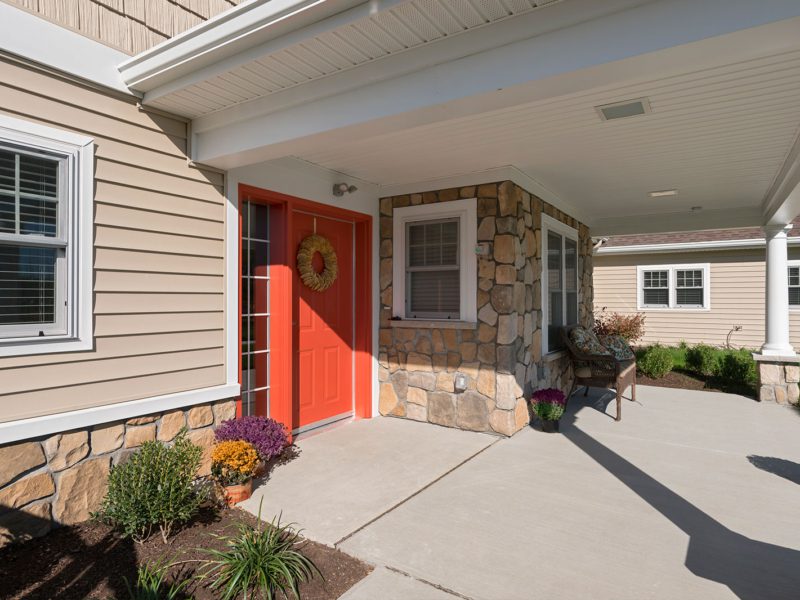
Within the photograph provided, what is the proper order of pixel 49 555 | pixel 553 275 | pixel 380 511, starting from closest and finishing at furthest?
pixel 49 555 < pixel 380 511 < pixel 553 275

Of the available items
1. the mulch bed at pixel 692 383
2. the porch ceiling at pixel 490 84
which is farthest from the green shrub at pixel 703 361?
the porch ceiling at pixel 490 84

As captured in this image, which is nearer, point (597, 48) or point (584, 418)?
point (597, 48)

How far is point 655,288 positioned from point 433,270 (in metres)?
8.70

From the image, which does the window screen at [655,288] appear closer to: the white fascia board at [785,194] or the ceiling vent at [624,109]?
the white fascia board at [785,194]

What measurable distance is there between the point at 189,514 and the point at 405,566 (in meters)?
1.25

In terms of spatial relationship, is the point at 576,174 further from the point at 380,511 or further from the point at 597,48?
the point at 380,511

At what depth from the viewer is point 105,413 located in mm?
2980

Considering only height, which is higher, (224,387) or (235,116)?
(235,116)

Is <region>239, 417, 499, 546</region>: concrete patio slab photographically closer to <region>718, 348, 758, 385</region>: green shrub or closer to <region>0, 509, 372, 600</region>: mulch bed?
<region>0, 509, 372, 600</region>: mulch bed

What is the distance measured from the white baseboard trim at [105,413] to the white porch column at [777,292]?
22.5ft

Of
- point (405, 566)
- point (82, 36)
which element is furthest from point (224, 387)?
point (82, 36)

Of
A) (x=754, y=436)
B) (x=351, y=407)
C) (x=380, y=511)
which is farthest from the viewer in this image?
(x=351, y=407)

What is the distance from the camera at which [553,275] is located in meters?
6.17

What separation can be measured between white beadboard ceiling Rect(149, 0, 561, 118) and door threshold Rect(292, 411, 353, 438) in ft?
9.84
